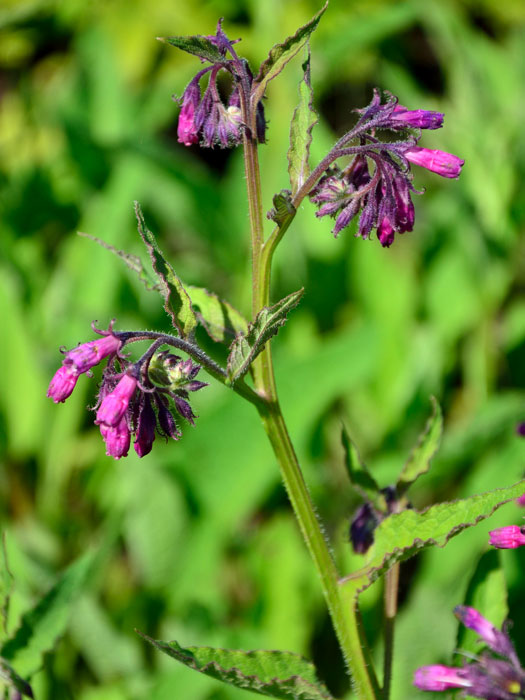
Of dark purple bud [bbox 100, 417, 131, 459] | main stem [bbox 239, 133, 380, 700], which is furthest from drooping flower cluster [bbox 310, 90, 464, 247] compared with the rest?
dark purple bud [bbox 100, 417, 131, 459]

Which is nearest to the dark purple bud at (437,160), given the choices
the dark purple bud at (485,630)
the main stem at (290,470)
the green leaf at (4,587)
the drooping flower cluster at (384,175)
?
the drooping flower cluster at (384,175)

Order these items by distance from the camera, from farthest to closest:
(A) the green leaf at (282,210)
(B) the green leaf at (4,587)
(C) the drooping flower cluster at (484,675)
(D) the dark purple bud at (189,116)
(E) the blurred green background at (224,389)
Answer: (E) the blurred green background at (224,389), (B) the green leaf at (4,587), (D) the dark purple bud at (189,116), (A) the green leaf at (282,210), (C) the drooping flower cluster at (484,675)

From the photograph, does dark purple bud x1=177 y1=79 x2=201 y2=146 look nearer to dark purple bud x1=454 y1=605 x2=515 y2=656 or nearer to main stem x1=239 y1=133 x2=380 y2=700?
main stem x1=239 y1=133 x2=380 y2=700

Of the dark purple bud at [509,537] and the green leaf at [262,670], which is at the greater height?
the dark purple bud at [509,537]

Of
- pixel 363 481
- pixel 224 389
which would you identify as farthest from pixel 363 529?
pixel 224 389

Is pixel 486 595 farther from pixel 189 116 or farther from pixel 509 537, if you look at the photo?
pixel 189 116

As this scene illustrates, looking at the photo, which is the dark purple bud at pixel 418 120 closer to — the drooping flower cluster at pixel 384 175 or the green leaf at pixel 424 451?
the drooping flower cluster at pixel 384 175

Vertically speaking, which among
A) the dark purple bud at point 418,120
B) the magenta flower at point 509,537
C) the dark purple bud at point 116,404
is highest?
the dark purple bud at point 418,120

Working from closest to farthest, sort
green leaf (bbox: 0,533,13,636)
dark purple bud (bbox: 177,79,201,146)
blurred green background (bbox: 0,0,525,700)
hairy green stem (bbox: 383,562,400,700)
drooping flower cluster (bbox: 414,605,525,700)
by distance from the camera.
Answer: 1. drooping flower cluster (bbox: 414,605,525,700)
2. dark purple bud (bbox: 177,79,201,146)
3. hairy green stem (bbox: 383,562,400,700)
4. green leaf (bbox: 0,533,13,636)
5. blurred green background (bbox: 0,0,525,700)
